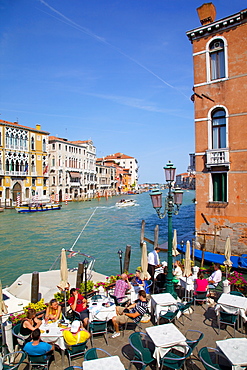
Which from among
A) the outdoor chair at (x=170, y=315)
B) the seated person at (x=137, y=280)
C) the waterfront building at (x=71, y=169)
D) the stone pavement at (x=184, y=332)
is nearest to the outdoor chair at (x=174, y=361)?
the stone pavement at (x=184, y=332)

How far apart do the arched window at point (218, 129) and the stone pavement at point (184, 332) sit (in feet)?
24.2

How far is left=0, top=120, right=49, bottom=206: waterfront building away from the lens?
4012 centimetres

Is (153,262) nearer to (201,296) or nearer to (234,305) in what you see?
(201,296)

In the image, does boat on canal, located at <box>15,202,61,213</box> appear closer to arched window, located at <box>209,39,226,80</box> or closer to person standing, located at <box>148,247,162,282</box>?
arched window, located at <box>209,39,226,80</box>

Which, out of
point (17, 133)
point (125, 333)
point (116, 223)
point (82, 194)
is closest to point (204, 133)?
point (125, 333)

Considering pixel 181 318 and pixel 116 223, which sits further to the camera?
pixel 116 223

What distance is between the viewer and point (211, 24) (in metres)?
11.5

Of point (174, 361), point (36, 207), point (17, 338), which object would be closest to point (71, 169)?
point (36, 207)

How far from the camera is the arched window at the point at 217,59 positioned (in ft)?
38.0

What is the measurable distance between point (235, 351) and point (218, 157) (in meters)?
8.81

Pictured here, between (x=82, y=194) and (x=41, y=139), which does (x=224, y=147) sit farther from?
(x=82, y=194)

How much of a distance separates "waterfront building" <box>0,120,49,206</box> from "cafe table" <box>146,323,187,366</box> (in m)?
38.4

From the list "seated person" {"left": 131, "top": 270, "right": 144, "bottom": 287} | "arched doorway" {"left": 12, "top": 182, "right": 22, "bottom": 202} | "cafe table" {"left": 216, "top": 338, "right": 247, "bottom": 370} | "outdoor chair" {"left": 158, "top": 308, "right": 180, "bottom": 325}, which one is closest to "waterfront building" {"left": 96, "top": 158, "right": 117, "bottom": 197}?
"arched doorway" {"left": 12, "top": 182, "right": 22, "bottom": 202}

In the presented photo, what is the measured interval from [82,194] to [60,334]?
57275 millimetres
